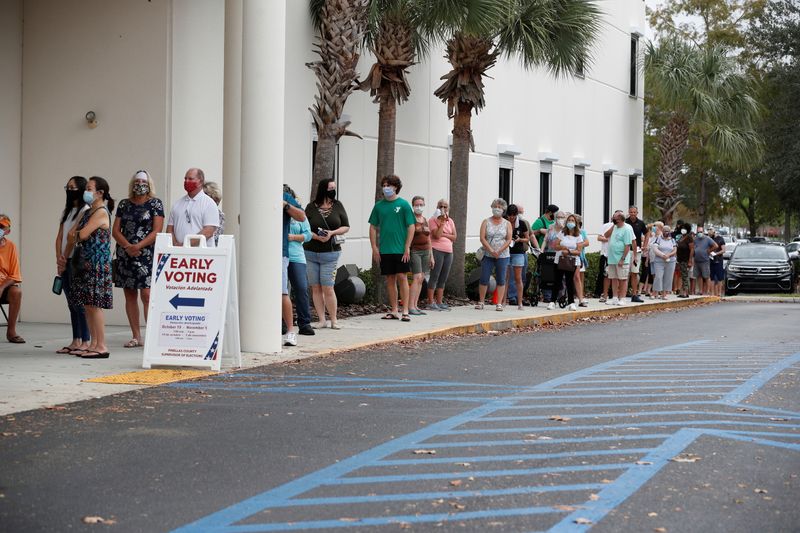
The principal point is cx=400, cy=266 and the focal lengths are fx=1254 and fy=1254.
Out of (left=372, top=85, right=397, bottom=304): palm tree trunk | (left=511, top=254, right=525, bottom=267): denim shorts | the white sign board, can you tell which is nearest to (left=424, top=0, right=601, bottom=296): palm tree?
(left=511, top=254, right=525, bottom=267): denim shorts

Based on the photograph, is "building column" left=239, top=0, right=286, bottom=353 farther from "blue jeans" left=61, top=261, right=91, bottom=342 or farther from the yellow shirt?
the yellow shirt

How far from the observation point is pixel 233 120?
42.7 feet

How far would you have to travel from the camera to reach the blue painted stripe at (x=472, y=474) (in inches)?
259

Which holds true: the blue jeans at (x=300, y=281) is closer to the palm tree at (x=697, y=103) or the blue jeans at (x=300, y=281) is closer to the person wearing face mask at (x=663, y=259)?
the person wearing face mask at (x=663, y=259)

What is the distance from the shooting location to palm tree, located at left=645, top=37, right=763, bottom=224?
122 feet

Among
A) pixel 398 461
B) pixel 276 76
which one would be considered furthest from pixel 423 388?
pixel 276 76

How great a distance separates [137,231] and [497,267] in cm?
930

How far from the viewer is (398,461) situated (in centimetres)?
712

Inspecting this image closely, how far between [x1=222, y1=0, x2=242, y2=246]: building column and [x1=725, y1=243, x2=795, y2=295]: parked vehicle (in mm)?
27327

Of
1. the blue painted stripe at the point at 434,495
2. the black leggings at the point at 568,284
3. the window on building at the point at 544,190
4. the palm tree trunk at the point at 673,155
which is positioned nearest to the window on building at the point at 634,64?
the palm tree trunk at the point at 673,155

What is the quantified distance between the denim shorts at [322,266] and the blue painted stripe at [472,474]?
8.47 m

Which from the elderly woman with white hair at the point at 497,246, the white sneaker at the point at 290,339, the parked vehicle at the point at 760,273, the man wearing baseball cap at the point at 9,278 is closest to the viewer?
the white sneaker at the point at 290,339

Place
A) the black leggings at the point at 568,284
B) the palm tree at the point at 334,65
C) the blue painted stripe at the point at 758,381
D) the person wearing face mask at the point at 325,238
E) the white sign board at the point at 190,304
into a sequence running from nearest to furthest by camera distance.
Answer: the blue painted stripe at the point at 758,381 → the white sign board at the point at 190,304 → the person wearing face mask at the point at 325,238 → the palm tree at the point at 334,65 → the black leggings at the point at 568,284

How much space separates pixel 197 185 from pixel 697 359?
5557mm
